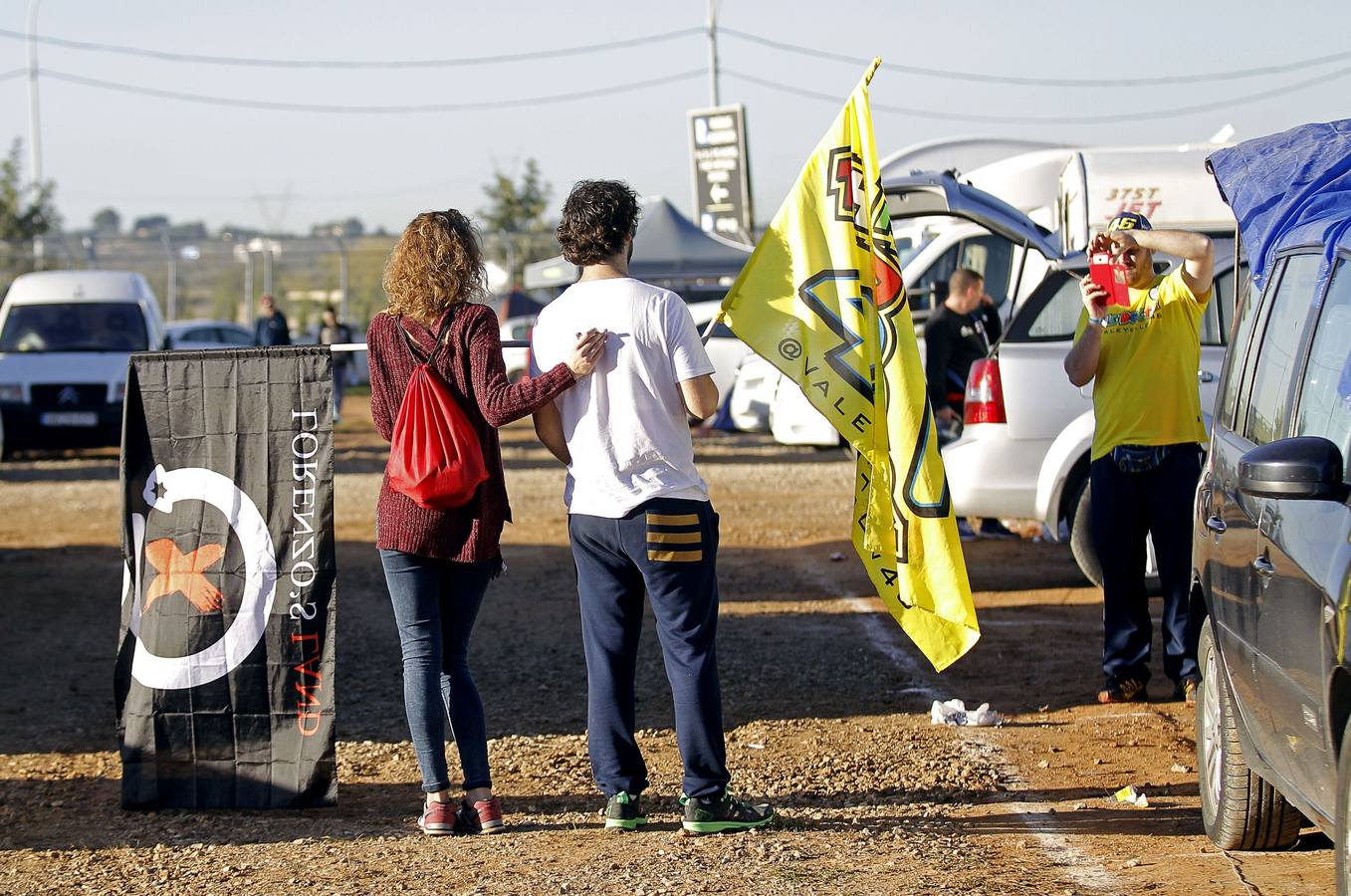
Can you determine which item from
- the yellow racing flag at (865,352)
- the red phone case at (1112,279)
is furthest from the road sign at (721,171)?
the yellow racing flag at (865,352)

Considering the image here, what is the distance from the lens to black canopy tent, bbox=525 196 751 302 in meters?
25.2

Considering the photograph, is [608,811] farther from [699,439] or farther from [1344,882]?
[699,439]

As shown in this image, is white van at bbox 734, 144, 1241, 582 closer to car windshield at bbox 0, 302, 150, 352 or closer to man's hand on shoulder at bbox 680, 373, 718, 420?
man's hand on shoulder at bbox 680, 373, 718, 420

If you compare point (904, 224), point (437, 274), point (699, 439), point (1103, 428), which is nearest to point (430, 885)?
point (437, 274)

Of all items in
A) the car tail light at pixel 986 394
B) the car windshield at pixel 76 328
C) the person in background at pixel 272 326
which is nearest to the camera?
the car tail light at pixel 986 394

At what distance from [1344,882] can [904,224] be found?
1196 cm

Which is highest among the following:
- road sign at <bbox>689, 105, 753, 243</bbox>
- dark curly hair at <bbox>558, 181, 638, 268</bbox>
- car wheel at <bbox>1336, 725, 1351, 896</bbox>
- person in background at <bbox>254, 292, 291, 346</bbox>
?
road sign at <bbox>689, 105, 753, 243</bbox>

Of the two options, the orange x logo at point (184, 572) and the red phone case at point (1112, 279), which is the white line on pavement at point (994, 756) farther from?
the orange x logo at point (184, 572)

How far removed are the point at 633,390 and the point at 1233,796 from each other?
2.19 metres

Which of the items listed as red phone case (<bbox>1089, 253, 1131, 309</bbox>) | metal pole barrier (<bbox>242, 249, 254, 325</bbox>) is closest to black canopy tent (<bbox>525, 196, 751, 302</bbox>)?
metal pole barrier (<bbox>242, 249, 254, 325</bbox>)

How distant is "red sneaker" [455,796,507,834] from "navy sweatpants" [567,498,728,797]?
0.37m

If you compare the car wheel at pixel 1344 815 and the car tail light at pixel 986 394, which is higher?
the car tail light at pixel 986 394

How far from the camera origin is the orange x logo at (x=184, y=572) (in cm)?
546

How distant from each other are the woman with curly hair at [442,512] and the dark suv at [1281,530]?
2003 mm
